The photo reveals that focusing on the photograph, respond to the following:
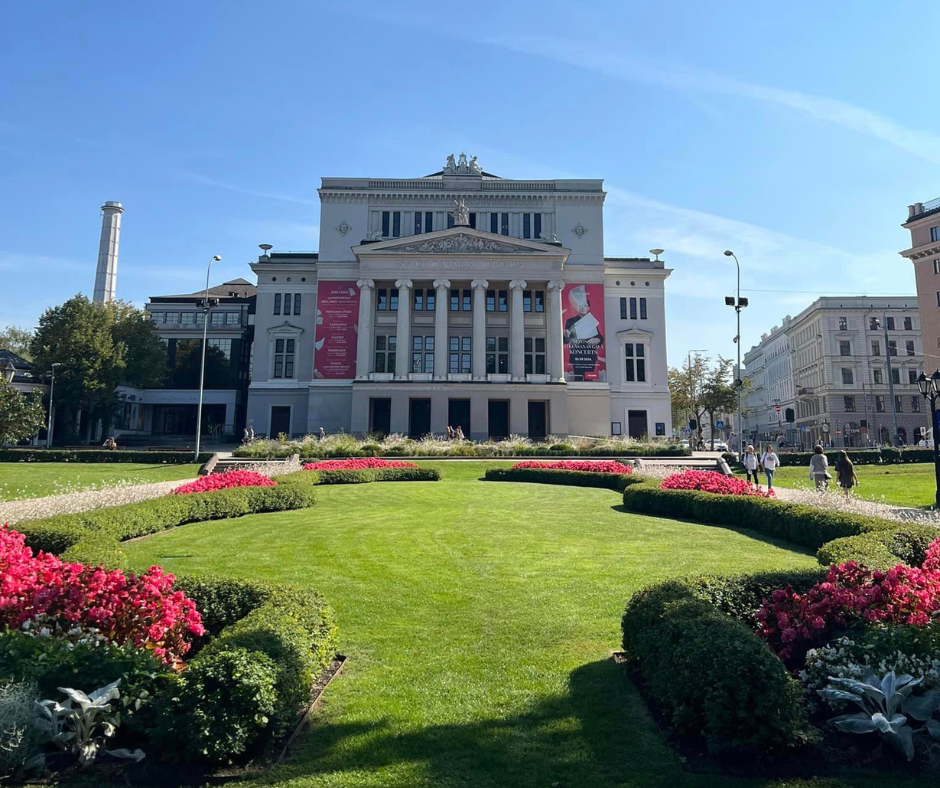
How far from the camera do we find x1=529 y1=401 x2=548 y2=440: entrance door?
51.1 meters

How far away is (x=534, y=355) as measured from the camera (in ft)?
173

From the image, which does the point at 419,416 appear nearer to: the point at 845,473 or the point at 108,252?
the point at 845,473

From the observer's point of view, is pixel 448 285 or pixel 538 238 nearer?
pixel 448 285

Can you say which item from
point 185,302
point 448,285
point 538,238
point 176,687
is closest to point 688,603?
point 176,687

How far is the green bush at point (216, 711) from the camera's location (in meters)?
4.27

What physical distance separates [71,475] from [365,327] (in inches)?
1055

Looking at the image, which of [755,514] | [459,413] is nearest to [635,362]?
[459,413]

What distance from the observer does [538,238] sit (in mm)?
55969

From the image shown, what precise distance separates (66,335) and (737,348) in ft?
175

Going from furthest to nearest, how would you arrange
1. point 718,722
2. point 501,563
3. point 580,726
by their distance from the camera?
point 501,563
point 580,726
point 718,722

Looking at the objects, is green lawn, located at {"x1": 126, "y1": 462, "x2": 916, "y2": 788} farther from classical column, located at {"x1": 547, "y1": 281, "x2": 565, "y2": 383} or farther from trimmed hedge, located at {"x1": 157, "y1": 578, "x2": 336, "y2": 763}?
classical column, located at {"x1": 547, "y1": 281, "x2": 565, "y2": 383}

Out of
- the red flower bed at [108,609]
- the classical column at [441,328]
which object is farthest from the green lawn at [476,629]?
the classical column at [441,328]

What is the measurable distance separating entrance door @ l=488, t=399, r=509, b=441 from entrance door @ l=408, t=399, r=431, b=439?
535 centimetres

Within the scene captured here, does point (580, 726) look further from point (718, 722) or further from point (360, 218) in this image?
point (360, 218)
